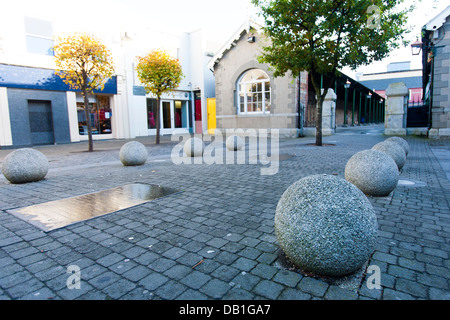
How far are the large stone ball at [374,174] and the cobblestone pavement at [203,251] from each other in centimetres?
25

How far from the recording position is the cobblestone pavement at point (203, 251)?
2.56 metres

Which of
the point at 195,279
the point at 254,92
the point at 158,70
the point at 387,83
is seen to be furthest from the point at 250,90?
the point at 387,83

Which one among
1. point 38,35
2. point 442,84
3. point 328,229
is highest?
point 38,35

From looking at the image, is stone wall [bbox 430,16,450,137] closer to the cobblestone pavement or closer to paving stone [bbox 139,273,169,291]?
the cobblestone pavement

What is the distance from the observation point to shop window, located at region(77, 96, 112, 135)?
20.4 m

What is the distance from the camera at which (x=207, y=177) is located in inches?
293

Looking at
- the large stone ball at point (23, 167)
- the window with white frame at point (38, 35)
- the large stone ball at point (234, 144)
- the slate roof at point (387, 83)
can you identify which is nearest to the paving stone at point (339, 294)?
the large stone ball at point (23, 167)

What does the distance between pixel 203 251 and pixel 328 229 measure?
56.9 inches

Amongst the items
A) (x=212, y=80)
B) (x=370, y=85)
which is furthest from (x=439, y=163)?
(x=370, y=85)

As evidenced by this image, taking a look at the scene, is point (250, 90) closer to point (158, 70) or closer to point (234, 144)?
point (158, 70)

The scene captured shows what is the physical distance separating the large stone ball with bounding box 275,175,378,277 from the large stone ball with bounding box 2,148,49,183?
684 cm

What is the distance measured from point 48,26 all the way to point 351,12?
17.4m

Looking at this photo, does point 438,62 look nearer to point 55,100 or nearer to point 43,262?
point 43,262

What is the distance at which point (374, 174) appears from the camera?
17.1ft
